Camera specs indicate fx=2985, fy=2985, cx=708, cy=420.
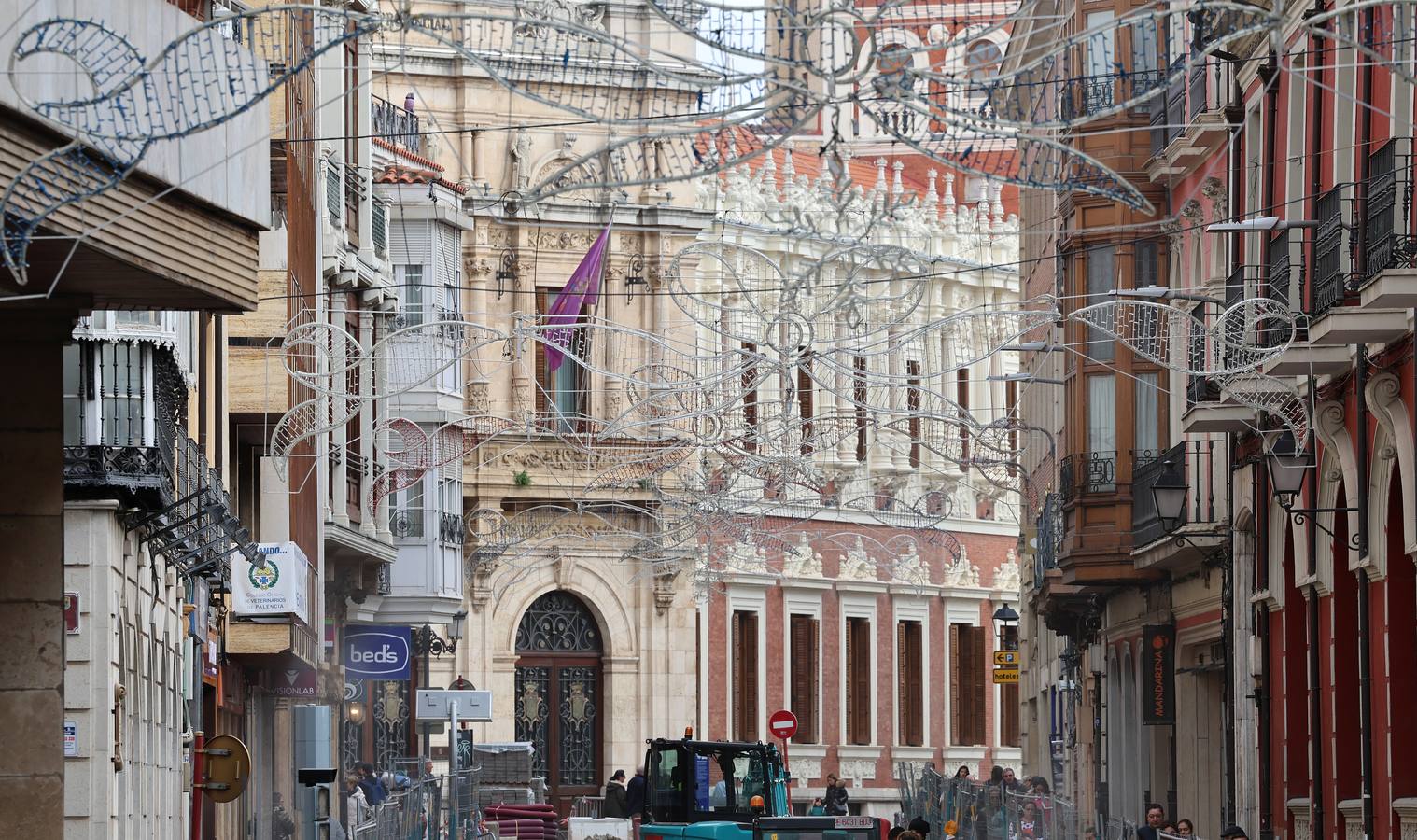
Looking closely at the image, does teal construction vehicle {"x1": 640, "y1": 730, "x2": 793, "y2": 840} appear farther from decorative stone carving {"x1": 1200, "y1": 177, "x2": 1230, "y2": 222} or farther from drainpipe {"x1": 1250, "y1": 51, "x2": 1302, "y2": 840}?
decorative stone carving {"x1": 1200, "y1": 177, "x2": 1230, "y2": 222}

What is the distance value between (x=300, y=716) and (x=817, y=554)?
140 ft

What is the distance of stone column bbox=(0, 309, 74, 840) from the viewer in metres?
18.0

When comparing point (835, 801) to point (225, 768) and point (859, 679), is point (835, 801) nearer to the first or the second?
point (859, 679)

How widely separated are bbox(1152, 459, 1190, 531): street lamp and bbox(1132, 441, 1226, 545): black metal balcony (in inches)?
0.9

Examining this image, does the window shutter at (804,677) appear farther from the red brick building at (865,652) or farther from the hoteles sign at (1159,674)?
the hoteles sign at (1159,674)

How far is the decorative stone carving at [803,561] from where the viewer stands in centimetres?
6581

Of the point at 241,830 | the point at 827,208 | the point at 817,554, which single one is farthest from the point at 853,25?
the point at 817,554

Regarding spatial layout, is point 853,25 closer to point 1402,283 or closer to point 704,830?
point 1402,283

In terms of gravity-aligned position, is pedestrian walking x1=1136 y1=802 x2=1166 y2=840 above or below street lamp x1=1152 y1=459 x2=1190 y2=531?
below

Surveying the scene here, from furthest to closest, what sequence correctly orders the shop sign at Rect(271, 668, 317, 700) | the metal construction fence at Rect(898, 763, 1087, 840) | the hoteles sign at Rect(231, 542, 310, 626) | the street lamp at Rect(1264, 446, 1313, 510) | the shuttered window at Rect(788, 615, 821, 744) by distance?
the shuttered window at Rect(788, 615, 821, 744), the shop sign at Rect(271, 668, 317, 700), the hoteles sign at Rect(231, 542, 310, 626), the metal construction fence at Rect(898, 763, 1087, 840), the street lamp at Rect(1264, 446, 1313, 510)

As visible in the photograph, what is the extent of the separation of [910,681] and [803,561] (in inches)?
220

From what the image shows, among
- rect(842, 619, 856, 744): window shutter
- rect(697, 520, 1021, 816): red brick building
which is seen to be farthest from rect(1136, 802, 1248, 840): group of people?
rect(842, 619, 856, 744): window shutter

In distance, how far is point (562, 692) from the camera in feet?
191

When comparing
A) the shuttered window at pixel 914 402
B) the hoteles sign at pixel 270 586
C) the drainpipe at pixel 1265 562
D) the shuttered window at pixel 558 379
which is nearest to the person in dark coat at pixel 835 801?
the shuttered window at pixel 914 402
